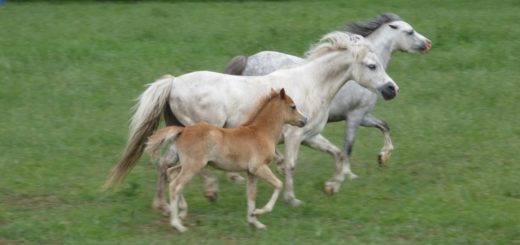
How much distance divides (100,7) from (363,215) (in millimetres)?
14051

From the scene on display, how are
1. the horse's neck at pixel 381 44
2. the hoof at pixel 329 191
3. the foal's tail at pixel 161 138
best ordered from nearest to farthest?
the foal's tail at pixel 161 138
the hoof at pixel 329 191
the horse's neck at pixel 381 44

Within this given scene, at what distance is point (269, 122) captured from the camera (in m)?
8.62

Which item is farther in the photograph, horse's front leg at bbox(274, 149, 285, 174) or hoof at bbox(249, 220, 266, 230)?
horse's front leg at bbox(274, 149, 285, 174)

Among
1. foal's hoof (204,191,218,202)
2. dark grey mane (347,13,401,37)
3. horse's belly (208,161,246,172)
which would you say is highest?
dark grey mane (347,13,401,37)

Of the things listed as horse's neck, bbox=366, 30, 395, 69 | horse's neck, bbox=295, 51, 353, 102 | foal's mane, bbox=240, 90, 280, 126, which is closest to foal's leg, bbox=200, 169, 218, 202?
foal's mane, bbox=240, 90, 280, 126

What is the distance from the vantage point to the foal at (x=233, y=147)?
830cm

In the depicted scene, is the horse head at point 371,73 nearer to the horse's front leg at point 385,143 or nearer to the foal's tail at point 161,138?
the horse's front leg at point 385,143

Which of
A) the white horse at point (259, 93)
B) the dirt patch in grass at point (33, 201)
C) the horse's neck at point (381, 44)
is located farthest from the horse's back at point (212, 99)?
the horse's neck at point (381, 44)

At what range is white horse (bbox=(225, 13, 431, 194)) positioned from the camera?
1069 cm

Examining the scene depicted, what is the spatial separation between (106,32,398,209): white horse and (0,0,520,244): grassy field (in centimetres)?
62

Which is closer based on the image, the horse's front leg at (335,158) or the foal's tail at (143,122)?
the foal's tail at (143,122)

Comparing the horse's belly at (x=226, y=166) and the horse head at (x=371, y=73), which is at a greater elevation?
the horse head at (x=371, y=73)

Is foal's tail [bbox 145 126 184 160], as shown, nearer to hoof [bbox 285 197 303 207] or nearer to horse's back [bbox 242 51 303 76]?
hoof [bbox 285 197 303 207]

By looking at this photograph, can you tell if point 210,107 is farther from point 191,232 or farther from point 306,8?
point 306,8
